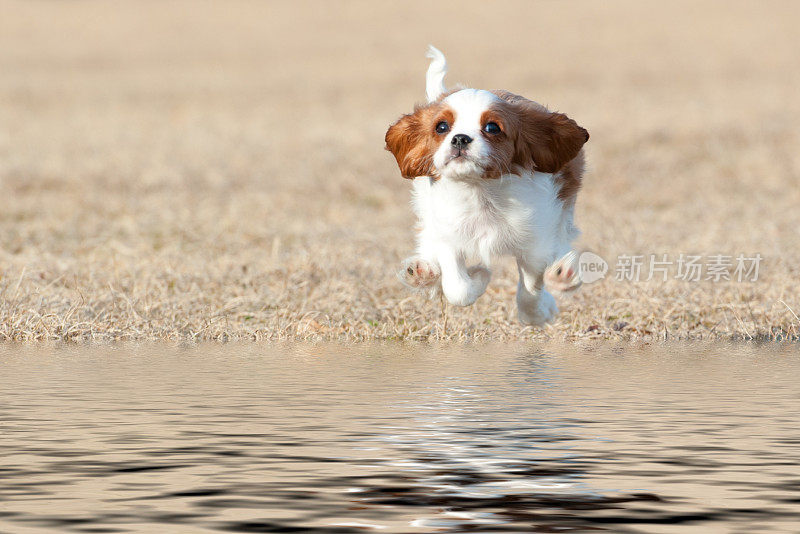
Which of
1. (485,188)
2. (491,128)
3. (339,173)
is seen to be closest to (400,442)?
(491,128)

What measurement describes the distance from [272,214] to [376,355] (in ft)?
23.8

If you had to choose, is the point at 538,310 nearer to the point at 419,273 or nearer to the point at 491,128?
the point at 419,273

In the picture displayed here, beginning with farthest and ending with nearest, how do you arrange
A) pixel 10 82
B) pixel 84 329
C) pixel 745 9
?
pixel 745 9, pixel 10 82, pixel 84 329

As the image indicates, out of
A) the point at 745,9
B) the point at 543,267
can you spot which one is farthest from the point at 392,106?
the point at 745,9

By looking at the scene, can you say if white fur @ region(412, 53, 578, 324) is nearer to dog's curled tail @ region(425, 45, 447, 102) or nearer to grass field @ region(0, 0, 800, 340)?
dog's curled tail @ region(425, 45, 447, 102)

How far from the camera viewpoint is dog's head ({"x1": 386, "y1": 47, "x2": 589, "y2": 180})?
698cm

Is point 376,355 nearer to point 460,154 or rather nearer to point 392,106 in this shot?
point 460,154

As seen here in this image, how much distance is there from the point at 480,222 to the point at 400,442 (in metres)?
2.57

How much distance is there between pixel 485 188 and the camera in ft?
24.3

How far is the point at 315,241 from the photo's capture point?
1231 cm

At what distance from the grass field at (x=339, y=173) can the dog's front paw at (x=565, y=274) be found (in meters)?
1.08

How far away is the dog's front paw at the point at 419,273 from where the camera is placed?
25.3ft

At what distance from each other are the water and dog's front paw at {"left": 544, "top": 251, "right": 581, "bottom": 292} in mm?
Result: 423

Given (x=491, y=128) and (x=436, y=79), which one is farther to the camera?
Answer: (x=436, y=79)
